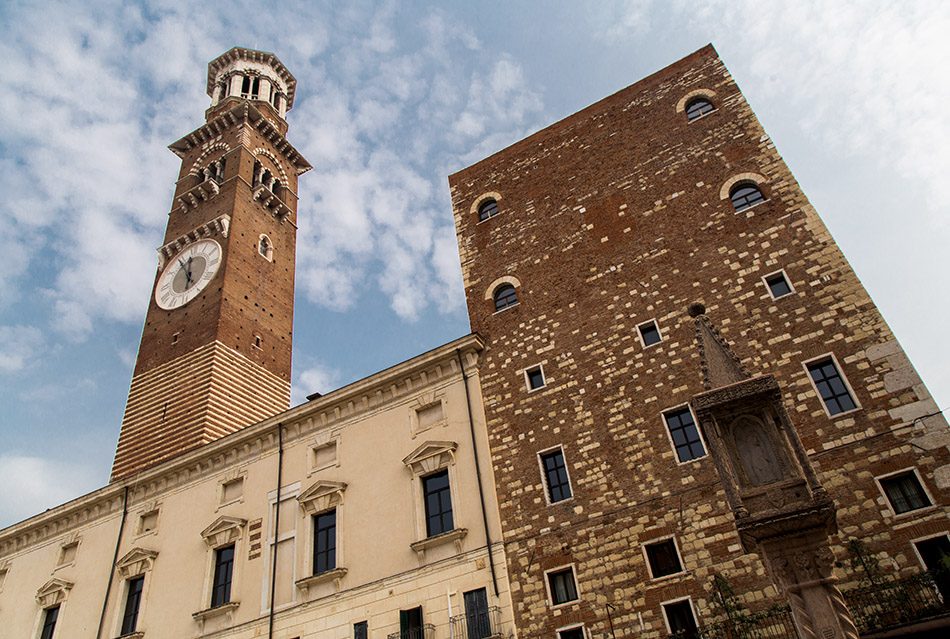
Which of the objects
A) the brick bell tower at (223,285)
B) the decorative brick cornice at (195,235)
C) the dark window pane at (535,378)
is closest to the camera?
the dark window pane at (535,378)

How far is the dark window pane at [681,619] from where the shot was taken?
1373 centimetres

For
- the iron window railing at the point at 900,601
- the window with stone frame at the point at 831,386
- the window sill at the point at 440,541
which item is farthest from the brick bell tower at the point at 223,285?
the iron window railing at the point at 900,601

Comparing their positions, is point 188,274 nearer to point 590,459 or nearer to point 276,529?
point 276,529

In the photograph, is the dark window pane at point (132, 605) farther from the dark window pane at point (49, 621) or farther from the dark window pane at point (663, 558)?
the dark window pane at point (663, 558)

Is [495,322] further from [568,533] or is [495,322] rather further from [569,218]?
[568,533]

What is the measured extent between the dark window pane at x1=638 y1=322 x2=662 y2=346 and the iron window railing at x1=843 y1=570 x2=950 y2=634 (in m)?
7.04

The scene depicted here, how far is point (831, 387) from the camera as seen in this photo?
49.4 feet

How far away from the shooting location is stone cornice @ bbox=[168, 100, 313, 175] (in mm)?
38750

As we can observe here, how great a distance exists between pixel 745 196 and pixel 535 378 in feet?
24.1

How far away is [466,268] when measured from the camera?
22.4 metres

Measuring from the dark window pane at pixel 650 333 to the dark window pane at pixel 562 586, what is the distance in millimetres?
5822

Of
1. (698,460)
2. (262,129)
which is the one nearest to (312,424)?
(698,460)

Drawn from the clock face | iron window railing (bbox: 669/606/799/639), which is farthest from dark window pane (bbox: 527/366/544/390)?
the clock face

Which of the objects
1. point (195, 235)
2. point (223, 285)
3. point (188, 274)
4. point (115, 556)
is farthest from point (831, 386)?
point (195, 235)
